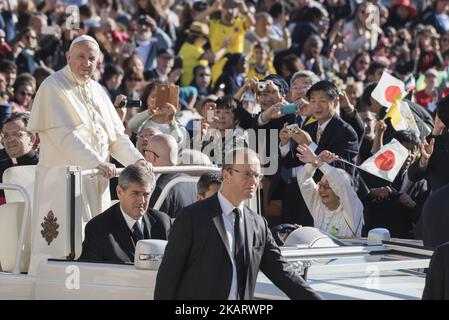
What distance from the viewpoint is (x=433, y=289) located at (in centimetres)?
546

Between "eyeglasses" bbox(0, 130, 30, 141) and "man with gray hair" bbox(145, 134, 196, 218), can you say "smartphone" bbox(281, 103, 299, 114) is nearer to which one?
"man with gray hair" bbox(145, 134, 196, 218)

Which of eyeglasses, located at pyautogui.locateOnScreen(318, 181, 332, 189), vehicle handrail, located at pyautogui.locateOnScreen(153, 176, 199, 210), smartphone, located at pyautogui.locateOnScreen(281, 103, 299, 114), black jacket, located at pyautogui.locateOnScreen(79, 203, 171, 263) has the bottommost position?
black jacket, located at pyautogui.locateOnScreen(79, 203, 171, 263)

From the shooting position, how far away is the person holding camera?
10.8 metres

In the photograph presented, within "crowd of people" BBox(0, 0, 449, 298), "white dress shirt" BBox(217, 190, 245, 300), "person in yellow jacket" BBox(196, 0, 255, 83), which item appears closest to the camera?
"white dress shirt" BBox(217, 190, 245, 300)

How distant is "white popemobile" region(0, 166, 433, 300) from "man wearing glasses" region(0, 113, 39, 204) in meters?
2.46

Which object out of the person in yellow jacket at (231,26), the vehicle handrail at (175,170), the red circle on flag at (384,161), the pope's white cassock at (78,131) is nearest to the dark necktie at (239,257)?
the vehicle handrail at (175,170)

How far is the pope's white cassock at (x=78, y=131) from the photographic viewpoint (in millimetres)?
8312

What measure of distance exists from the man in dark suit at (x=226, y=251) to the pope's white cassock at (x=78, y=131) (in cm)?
214

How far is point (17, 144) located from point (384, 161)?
132 inches

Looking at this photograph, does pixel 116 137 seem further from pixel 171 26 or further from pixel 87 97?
pixel 171 26

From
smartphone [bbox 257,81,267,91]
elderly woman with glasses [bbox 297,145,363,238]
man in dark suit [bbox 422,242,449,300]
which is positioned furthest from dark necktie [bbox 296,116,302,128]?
man in dark suit [bbox 422,242,449,300]

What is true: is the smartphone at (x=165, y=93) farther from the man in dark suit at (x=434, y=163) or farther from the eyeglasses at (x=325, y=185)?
the man in dark suit at (x=434, y=163)

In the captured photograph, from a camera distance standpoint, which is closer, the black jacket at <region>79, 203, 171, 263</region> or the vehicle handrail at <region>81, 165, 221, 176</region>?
the black jacket at <region>79, 203, 171, 263</region>

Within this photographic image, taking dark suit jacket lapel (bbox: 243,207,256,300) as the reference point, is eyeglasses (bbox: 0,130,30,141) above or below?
above
